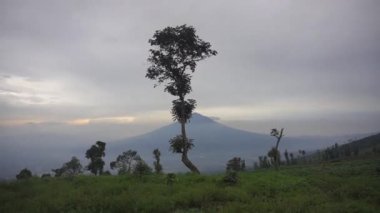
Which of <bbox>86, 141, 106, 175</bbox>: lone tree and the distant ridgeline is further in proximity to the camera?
the distant ridgeline

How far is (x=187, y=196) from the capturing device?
599 inches

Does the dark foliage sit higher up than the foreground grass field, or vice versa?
the dark foliage

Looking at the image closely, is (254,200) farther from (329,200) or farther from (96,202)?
(96,202)

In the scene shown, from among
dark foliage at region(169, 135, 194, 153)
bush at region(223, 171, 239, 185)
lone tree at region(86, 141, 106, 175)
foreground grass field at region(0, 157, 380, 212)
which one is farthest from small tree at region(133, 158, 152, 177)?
lone tree at region(86, 141, 106, 175)

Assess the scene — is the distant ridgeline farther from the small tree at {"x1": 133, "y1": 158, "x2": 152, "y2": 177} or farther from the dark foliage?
the small tree at {"x1": 133, "y1": 158, "x2": 152, "y2": 177}

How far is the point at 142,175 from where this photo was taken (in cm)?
2138

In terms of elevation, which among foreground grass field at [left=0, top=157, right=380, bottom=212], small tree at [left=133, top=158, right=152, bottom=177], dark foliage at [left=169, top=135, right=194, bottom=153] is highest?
dark foliage at [left=169, top=135, right=194, bottom=153]

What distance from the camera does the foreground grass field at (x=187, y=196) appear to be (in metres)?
13.6

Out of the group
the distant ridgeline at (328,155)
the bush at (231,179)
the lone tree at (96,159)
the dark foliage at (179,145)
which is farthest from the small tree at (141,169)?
the distant ridgeline at (328,155)

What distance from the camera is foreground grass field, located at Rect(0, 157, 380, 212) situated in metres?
13.6

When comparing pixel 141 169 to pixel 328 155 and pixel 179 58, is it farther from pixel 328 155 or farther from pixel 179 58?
pixel 328 155

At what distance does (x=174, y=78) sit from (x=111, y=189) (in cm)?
1456

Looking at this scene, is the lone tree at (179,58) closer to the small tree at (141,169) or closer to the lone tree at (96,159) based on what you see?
the small tree at (141,169)

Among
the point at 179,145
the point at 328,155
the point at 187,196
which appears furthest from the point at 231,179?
the point at 328,155
